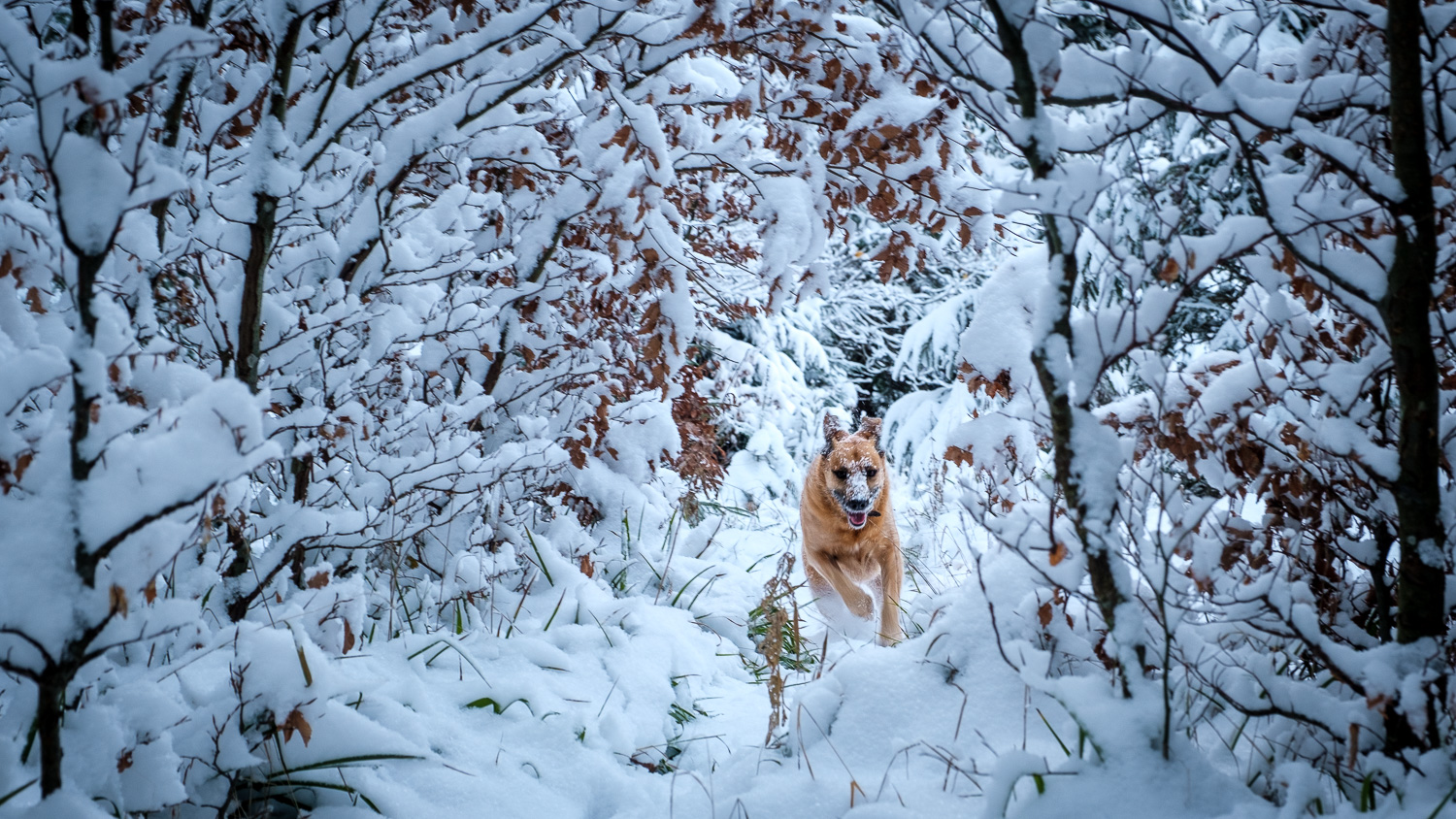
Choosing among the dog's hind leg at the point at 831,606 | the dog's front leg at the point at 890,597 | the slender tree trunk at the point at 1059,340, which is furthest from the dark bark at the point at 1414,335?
the dog's hind leg at the point at 831,606

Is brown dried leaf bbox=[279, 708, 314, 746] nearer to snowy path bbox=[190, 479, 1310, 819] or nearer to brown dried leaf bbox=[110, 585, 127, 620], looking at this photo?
snowy path bbox=[190, 479, 1310, 819]

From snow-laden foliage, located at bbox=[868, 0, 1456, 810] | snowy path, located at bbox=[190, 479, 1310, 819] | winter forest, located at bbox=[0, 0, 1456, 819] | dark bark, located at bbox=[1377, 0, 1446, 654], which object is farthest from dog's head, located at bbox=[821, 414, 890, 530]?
dark bark, located at bbox=[1377, 0, 1446, 654]

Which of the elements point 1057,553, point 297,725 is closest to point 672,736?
point 297,725

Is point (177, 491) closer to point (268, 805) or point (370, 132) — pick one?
point (268, 805)

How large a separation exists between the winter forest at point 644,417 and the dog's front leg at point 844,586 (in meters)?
1.13

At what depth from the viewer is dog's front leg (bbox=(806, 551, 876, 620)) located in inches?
191

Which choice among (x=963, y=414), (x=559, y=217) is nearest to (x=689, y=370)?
(x=559, y=217)

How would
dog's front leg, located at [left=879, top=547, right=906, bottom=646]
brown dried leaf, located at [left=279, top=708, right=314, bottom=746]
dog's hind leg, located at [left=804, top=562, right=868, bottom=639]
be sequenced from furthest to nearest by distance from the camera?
1. dog's hind leg, located at [left=804, top=562, right=868, bottom=639]
2. dog's front leg, located at [left=879, top=547, right=906, bottom=646]
3. brown dried leaf, located at [left=279, top=708, right=314, bottom=746]

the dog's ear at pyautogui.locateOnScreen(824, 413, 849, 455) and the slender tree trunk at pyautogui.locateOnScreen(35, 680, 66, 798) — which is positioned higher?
the dog's ear at pyautogui.locateOnScreen(824, 413, 849, 455)

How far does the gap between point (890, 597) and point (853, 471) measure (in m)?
0.96

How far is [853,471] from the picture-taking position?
520 cm

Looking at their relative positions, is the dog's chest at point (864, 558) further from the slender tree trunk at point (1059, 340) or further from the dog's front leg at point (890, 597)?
the slender tree trunk at point (1059, 340)

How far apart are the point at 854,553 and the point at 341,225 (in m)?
3.54

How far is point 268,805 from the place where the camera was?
5.94ft
